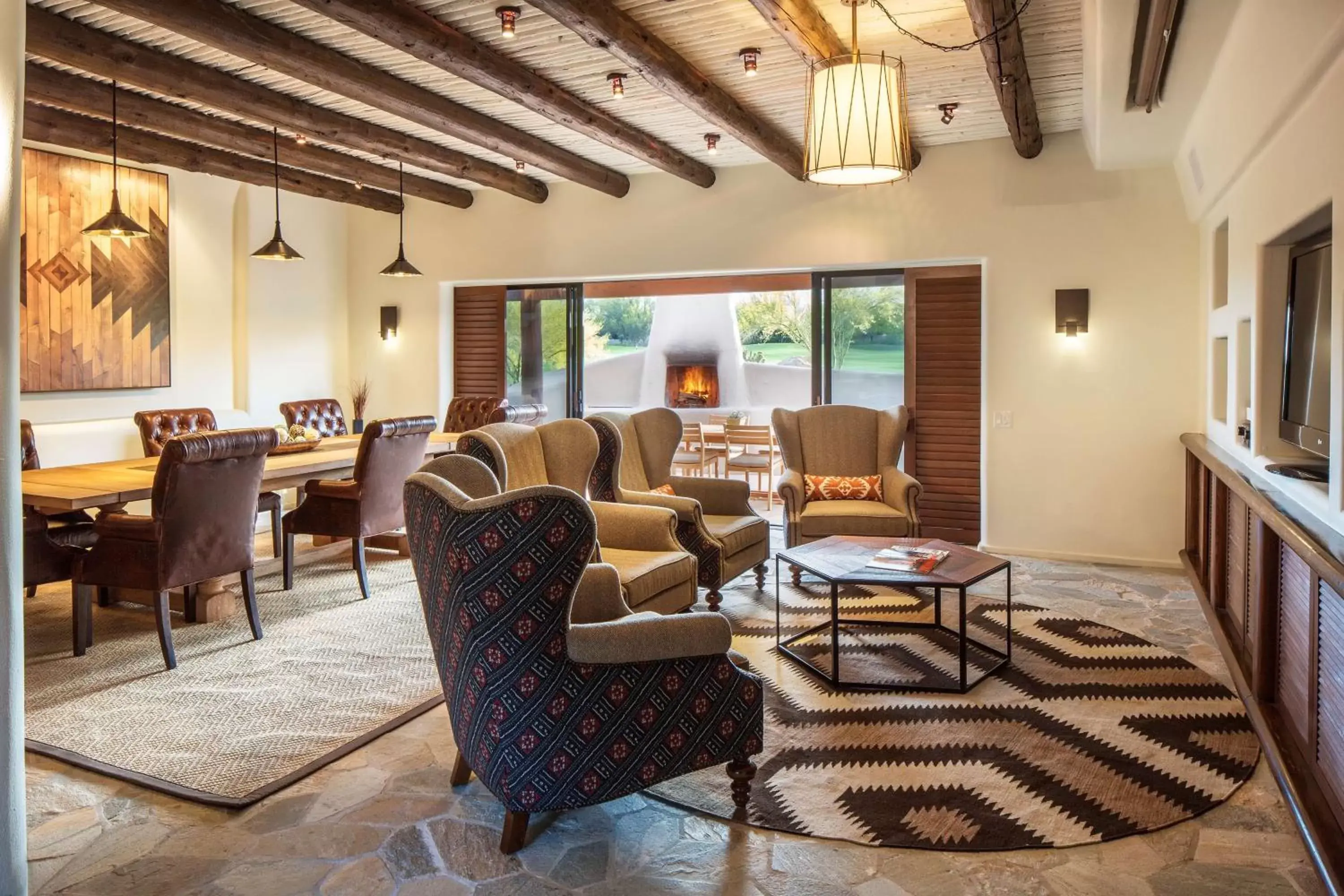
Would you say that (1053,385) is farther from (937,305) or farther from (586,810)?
(586,810)

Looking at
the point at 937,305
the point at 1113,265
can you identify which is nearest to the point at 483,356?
the point at 937,305

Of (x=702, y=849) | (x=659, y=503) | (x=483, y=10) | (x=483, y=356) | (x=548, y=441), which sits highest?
(x=483, y=10)

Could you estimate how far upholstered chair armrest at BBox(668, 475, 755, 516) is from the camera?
513 cm

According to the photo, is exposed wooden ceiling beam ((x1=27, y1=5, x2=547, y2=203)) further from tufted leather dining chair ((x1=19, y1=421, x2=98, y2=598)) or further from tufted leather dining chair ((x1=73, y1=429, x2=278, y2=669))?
tufted leather dining chair ((x1=73, y1=429, x2=278, y2=669))


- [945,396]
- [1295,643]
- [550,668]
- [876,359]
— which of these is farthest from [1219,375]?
[550,668]

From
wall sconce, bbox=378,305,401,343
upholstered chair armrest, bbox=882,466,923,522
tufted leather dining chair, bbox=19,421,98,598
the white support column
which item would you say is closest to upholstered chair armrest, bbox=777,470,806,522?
upholstered chair armrest, bbox=882,466,923,522

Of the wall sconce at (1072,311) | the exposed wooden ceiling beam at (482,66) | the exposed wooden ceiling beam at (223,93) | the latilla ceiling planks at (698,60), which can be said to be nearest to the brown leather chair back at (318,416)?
the exposed wooden ceiling beam at (223,93)

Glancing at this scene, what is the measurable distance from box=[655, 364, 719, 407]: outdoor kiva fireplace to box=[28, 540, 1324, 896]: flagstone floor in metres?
7.82

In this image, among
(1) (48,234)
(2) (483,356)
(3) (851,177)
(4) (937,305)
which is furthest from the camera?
(2) (483,356)

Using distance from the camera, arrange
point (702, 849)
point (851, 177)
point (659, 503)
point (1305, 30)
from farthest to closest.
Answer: point (659, 503), point (851, 177), point (1305, 30), point (702, 849)

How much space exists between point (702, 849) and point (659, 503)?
2328 mm

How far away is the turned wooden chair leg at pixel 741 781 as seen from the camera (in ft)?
8.53

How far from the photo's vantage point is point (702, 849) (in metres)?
2.45

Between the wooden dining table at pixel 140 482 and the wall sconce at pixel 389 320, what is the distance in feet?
7.15
